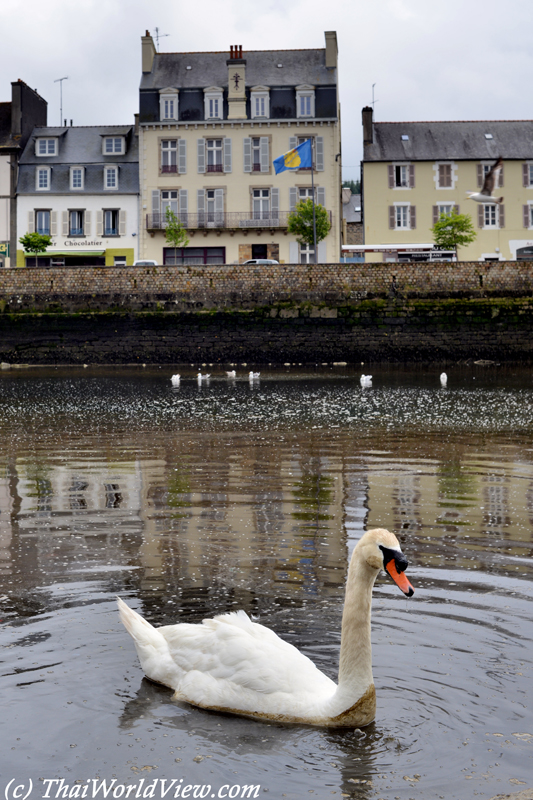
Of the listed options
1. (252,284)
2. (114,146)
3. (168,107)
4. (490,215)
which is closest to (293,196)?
(168,107)

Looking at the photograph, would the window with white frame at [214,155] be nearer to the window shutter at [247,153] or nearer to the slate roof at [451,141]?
the window shutter at [247,153]

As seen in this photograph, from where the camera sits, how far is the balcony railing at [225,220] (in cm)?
4856

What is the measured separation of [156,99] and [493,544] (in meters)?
46.3

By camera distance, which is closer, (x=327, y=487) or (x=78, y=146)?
(x=327, y=487)

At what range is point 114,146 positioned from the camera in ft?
167

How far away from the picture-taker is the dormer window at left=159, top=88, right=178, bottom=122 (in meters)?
48.8

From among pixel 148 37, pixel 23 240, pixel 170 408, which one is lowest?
pixel 170 408

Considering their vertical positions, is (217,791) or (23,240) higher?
(23,240)

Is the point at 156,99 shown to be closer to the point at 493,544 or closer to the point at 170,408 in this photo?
the point at 170,408

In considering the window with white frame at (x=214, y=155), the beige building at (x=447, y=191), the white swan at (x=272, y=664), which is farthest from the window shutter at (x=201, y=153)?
the white swan at (x=272, y=664)

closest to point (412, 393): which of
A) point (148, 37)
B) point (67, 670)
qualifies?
point (67, 670)

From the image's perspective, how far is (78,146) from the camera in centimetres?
5106

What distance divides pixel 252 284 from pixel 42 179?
18532mm

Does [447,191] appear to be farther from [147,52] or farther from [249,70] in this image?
[147,52]
